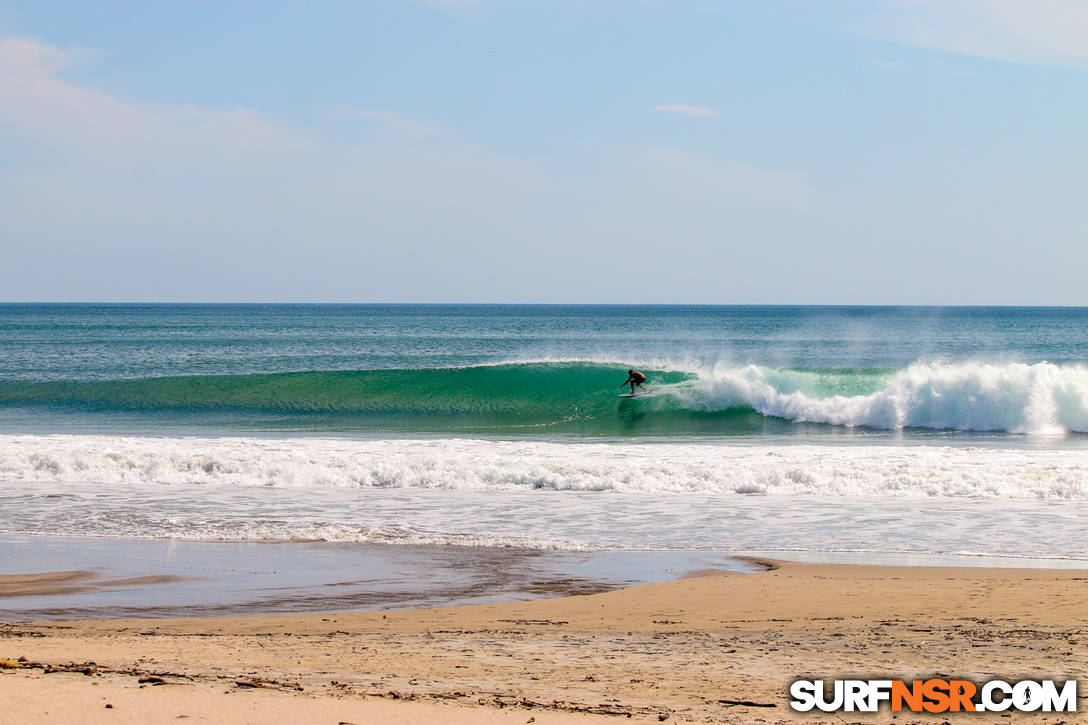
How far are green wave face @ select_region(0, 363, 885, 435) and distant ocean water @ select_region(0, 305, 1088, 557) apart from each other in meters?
0.10

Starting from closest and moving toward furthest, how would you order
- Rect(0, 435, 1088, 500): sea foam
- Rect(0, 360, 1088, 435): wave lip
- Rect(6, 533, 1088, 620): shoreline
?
Rect(6, 533, 1088, 620): shoreline
Rect(0, 435, 1088, 500): sea foam
Rect(0, 360, 1088, 435): wave lip

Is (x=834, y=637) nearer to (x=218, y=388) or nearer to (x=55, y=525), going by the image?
(x=55, y=525)

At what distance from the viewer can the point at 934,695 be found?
423 cm

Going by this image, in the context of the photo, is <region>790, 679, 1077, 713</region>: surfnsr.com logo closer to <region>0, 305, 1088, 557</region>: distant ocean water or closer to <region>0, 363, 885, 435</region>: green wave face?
<region>0, 305, 1088, 557</region>: distant ocean water

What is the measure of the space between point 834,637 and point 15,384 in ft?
99.7

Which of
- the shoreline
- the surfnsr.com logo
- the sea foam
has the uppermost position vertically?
the surfnsr.com logo

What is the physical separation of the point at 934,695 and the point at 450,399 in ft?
69.2

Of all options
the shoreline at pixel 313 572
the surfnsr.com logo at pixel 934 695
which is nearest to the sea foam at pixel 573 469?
the shoreline at pixel 313 572

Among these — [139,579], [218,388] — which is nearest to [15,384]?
[218,388]

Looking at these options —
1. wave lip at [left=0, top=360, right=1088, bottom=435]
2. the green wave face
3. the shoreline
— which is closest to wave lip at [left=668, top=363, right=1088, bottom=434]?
wave lip at [left=0, top=360, right=1088, bottom=435]

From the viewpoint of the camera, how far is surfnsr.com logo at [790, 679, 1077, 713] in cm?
405

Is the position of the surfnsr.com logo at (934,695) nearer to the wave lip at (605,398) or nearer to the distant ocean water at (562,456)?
the distant ocean water at (562,456)

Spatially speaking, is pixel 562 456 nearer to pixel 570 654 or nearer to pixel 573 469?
pixel 573 469

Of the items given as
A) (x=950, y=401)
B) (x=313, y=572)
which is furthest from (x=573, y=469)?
(x=950, y=401)
